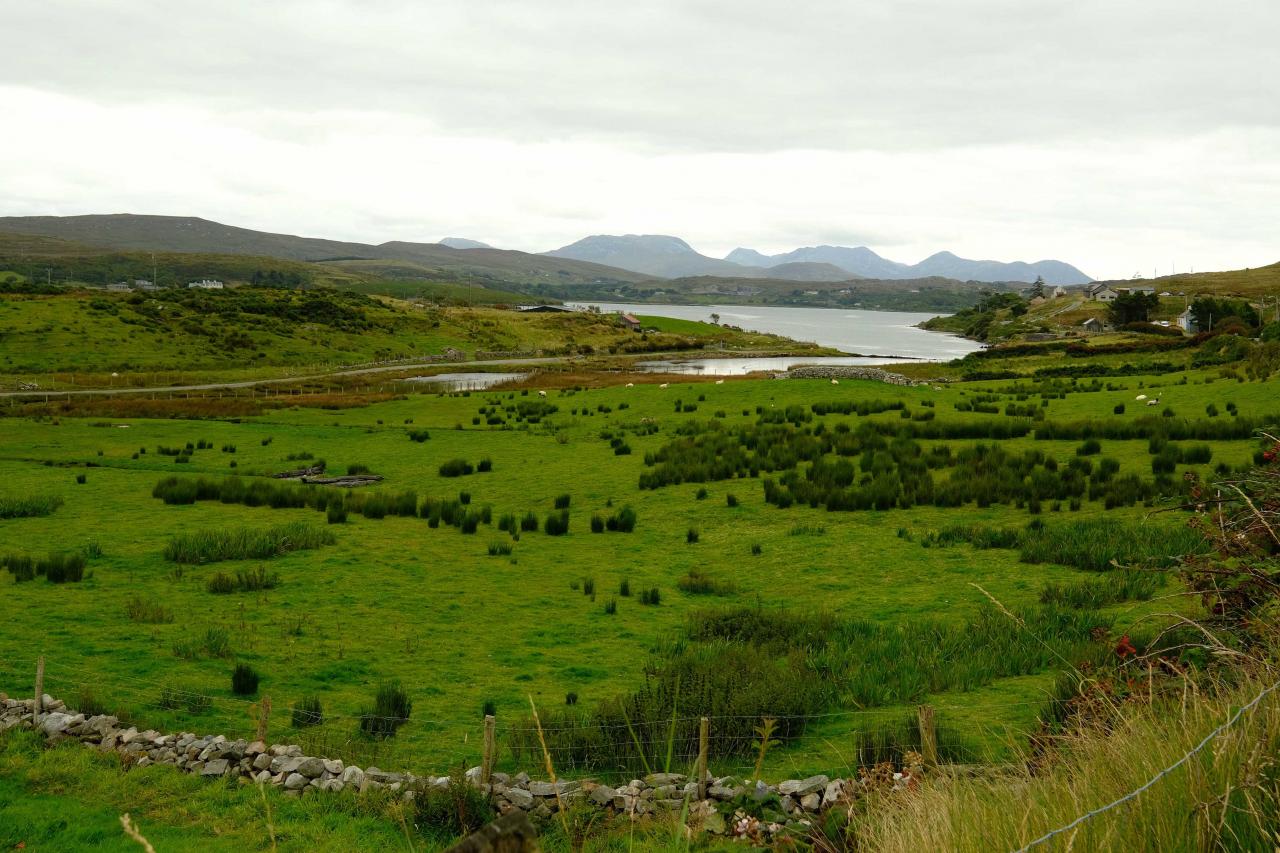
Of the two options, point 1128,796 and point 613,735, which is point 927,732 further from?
point 613,735

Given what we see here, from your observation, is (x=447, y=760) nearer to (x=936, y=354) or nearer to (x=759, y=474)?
(x=759, y=474)

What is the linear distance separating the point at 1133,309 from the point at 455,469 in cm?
11309

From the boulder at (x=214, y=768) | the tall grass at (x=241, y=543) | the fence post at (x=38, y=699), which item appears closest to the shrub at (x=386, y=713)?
the boulder at (x=214, y=768)

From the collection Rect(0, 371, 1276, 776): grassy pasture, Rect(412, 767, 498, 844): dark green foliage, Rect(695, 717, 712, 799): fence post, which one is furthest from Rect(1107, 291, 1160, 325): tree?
Rect(412, 767, 498, 844): dark green foliage

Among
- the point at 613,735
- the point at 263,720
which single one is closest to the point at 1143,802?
the point at 613,735

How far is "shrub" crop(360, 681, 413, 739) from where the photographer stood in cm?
988

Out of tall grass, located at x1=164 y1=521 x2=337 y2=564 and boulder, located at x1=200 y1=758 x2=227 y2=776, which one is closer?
boulder, located at x1=200 y1=758 x2=227 y2=776

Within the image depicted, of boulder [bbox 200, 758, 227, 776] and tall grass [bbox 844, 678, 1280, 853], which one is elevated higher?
tall grass [bbox 844, 678, 1280, 853]

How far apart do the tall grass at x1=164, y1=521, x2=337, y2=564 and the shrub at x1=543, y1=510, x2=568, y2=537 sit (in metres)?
5.00

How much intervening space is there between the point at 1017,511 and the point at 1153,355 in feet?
184

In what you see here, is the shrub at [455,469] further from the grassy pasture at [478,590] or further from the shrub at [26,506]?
the shrub at [26,506]

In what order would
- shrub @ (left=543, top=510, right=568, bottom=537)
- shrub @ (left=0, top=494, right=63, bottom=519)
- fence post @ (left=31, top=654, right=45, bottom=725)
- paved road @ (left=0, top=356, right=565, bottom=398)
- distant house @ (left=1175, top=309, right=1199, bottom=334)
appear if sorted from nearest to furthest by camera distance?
fence post @ (left=31, top=654, right=45, bottom=725) < shrub @ (left=543, top=510, right=568, bottom=537) < shrub @ (left=0, top=494, right=63, bottom=519) < paved road @ (left=0, top=356, right=565, bottom=398) < distant house @ (left=1175, top=309, right=1199, bottom=334)

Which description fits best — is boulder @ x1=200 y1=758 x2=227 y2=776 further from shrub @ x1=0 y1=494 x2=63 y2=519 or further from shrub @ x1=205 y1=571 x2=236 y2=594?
shrub @ x1=0 y1=494 x2=63 y2=519

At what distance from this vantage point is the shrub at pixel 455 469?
30078mm
